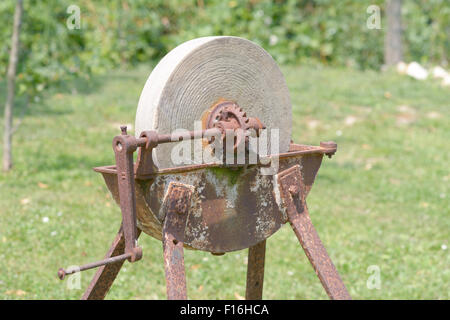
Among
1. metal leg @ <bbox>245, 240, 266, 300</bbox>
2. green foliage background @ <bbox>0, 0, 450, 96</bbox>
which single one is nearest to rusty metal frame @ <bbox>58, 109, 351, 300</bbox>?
metal leg @ <bbox>245, 240, 266, 300</bbox>

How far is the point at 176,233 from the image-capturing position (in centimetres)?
270

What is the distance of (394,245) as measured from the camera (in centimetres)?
521

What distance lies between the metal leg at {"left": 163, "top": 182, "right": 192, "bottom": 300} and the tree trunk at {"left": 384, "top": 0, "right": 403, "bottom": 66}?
30.5 ft

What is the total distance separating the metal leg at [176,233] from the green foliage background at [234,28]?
863 centimetres

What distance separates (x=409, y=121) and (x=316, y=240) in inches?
240

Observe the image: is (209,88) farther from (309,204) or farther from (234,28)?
(234,28)

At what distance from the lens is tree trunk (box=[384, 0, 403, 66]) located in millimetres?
11094

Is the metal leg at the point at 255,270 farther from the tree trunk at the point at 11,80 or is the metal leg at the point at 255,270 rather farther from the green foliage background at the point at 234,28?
the green foliage background at the point at 234,28

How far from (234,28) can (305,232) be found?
9.03 meters

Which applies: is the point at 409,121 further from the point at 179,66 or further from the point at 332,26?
the point at 179,66

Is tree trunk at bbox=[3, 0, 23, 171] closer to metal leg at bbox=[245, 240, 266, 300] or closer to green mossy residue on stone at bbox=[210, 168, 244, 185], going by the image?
metal leg at bbox=[245, 240, 266, 300]

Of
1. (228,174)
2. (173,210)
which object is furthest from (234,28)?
(173,210)

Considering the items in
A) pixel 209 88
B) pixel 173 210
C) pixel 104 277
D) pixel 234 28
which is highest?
pixel 234 28

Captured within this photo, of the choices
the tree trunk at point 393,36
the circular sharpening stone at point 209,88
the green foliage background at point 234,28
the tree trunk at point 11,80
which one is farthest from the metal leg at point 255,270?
the tree trunk at point 393,36
